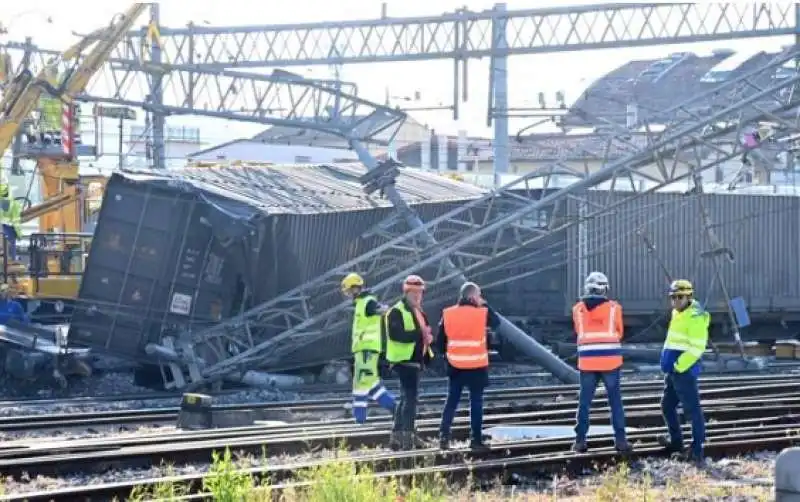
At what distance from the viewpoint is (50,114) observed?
32.8 m

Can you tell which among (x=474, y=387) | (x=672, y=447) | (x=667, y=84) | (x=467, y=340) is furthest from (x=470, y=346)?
(x=667, y=84)

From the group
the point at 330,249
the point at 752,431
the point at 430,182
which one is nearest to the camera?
the point at 752,431

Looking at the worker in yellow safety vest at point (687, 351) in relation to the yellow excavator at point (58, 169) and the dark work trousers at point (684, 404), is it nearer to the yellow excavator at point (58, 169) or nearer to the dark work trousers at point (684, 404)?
the dark work trousers at point (684, 404)

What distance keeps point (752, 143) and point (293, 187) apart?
8653 millimetres

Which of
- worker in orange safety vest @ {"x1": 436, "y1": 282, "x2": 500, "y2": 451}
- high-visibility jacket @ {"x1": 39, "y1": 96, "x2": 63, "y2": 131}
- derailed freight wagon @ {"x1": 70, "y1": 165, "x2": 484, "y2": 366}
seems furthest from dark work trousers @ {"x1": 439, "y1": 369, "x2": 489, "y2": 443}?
high-visibility jacket @ {"x1": 39, "y1": 96, "x2": 63, "y2": 131}

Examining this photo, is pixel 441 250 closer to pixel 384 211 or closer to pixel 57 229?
pixel 384 211

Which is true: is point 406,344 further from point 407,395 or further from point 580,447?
point 580,447

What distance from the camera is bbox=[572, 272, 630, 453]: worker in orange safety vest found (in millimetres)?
12555

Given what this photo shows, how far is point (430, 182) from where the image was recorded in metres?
29.9

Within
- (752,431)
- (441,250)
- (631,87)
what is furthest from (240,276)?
(631,87)

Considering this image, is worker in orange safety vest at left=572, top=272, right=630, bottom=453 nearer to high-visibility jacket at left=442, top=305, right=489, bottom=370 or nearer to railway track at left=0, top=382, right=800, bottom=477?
high-visibility jacket at left=442, top=305, right=489, bottom=370

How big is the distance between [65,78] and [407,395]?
59.7ft

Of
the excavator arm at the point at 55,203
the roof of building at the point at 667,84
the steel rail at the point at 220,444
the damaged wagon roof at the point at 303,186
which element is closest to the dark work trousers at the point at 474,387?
the steel rail at the point at 220,444

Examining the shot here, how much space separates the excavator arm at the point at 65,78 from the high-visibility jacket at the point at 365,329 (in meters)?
15.5
